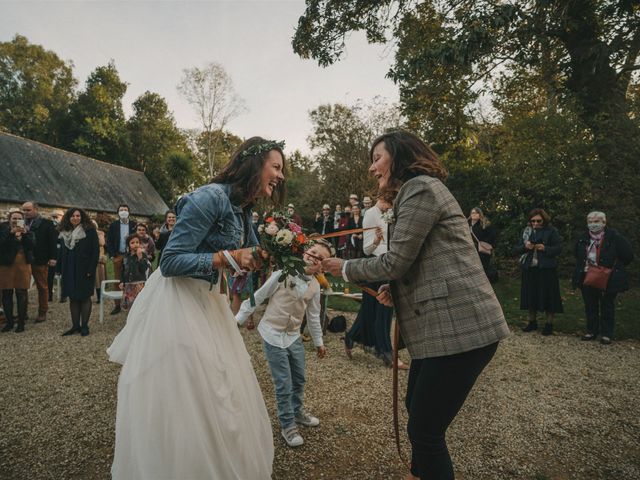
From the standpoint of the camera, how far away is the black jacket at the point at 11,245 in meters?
7.13

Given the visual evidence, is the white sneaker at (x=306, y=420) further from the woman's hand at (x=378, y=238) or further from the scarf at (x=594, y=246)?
the scarf at (x=594, y=246)

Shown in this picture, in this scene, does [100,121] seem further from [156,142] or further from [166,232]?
[166,232]

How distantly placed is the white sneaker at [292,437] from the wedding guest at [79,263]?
17.8ft

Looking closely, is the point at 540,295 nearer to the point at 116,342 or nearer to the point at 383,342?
the point at 383,342

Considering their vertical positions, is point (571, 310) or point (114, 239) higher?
point (114, 239)

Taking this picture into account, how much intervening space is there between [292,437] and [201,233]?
2.35 m

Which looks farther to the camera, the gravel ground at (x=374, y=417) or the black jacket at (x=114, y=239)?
the black jacket at (x=114, y=239)

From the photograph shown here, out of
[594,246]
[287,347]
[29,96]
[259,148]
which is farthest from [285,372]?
[29,96]

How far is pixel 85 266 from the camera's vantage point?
6.79 m

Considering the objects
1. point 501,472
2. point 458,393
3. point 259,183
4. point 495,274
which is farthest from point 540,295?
point 259,183

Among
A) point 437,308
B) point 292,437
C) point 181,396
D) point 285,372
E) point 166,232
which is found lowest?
point 292,437

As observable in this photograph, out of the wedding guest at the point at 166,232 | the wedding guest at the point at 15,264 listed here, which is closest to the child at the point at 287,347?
the wedding guest at the point at 166,232

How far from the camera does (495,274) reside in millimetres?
10656

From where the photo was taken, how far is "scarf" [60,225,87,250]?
273 inches
